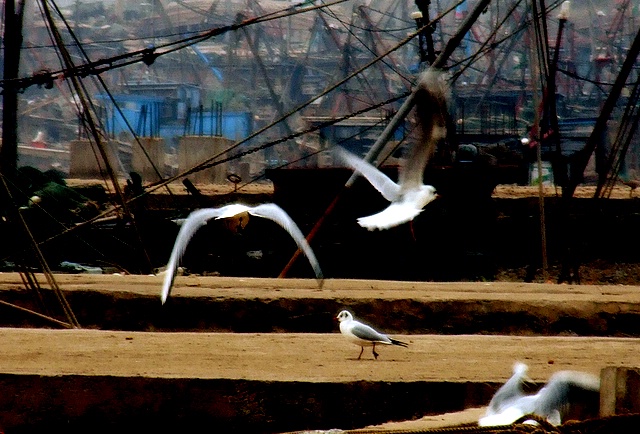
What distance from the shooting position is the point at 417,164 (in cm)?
702

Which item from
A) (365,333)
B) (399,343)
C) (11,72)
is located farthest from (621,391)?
(11,72)

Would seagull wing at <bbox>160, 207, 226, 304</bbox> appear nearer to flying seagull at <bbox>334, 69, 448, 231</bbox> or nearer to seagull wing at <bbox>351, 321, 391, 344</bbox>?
flying seagull at <bbox>334, 69, 448, 231</bbox>

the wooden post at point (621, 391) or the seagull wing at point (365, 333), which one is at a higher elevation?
the wooden post at point (621, 391)

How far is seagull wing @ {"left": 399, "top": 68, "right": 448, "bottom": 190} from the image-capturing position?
22.1 feet

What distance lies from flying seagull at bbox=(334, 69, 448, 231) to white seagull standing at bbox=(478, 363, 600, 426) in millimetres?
2531

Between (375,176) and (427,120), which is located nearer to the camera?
(427,120)

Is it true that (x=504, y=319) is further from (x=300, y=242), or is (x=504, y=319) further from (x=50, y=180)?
(x=50, y=180)

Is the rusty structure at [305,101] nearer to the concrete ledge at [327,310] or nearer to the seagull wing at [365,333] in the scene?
the concrete ledge at [327,310]

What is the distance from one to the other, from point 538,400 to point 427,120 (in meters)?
3.33

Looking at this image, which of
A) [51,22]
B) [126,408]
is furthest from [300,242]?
[51,22]

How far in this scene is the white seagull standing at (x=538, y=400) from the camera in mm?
3635

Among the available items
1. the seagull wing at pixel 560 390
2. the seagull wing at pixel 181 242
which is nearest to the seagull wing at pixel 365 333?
the seagull wing at pixel 560 390

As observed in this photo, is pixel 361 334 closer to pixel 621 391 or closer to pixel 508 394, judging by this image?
pixel 508 394

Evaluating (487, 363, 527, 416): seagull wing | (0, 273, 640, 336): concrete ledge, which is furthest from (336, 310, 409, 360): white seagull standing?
(0, 273, 640, 336): concrete ledge
